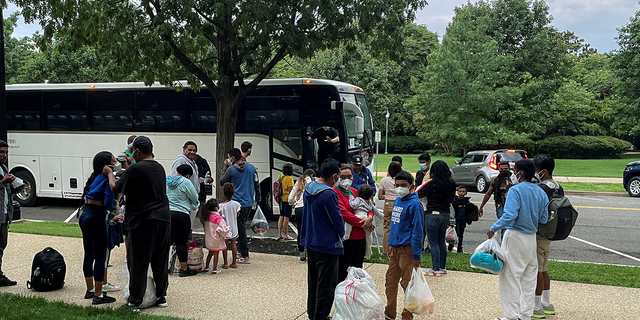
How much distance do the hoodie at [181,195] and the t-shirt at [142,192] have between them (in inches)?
60.4

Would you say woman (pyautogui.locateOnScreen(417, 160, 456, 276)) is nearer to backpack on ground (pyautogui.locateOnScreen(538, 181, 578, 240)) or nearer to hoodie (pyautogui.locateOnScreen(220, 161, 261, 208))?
backpack on ground (pyautogui.locateOnScreen(538, 181, 578, 240))

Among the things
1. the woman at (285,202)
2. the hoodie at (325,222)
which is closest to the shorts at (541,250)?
the hoodie at (325,222)

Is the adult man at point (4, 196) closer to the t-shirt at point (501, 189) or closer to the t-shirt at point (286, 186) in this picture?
the t-shirt at point (286, 186)

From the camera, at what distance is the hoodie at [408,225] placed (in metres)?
5.70

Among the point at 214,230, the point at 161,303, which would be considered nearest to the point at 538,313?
the point at 161,303

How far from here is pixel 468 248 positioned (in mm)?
10664

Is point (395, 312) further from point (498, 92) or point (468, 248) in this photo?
point (498, 92)

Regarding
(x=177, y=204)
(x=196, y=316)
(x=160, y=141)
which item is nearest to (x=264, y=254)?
(x=177, y=204)

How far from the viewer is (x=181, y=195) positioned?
25.0ft

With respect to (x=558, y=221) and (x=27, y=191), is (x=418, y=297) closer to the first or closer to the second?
(x=558, y=221)

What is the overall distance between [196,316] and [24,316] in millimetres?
1711

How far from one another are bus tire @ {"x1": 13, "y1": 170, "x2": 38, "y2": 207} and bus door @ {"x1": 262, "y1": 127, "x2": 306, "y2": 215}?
796cm

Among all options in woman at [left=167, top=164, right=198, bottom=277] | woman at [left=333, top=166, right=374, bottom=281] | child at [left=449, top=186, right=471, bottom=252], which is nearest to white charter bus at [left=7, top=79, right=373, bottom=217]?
child at [left=449, top=186, right=471, bottom=252]

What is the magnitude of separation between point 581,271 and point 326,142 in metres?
6.39
